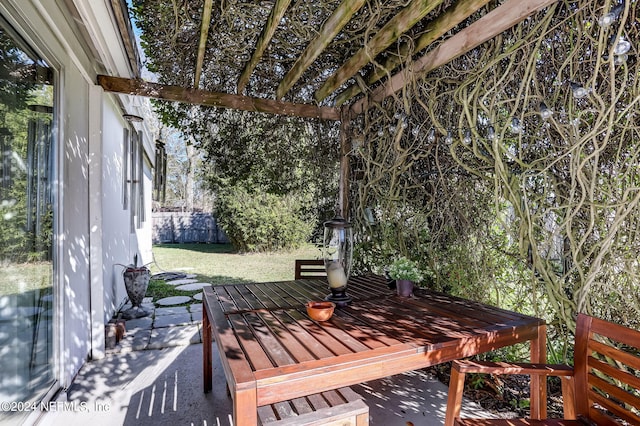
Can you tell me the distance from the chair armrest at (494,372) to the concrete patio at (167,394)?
0.84m

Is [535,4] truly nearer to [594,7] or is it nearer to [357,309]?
[594,7]

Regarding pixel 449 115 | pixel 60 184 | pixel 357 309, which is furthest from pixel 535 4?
pixel 60 184

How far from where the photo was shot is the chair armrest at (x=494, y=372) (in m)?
1.39

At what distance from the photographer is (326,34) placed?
2.18 meters

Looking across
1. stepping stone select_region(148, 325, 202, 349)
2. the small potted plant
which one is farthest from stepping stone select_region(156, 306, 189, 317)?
the small potted plant

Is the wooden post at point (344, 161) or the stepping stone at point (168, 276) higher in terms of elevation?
the wooden post at point (344, 161)

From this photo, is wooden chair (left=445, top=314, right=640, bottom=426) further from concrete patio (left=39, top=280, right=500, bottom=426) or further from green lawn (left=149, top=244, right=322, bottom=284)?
green lawn (left=149, top=244, right=322, bottom=284)

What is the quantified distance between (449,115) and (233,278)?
16.2 feet

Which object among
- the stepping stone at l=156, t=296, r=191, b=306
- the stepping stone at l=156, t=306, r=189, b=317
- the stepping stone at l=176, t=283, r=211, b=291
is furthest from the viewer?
the stepping stone at l=176, t=283, r=211, b=291

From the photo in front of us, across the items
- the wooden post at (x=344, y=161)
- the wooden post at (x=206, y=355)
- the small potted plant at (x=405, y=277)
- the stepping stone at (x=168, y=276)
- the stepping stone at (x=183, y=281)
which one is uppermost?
the wooden post at (x=344, y=161)

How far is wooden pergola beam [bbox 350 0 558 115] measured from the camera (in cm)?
171

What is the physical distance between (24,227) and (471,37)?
2.73m

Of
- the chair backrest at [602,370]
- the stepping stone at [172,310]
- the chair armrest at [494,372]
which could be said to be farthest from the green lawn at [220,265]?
the chair backrest at [602,370]

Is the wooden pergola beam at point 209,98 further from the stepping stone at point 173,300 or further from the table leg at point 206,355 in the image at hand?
the stepping stone at point 173,300
